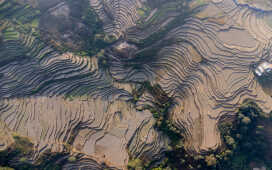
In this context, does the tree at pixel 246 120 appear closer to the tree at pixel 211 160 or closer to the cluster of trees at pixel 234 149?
the cluster of trees at pixel 234 149

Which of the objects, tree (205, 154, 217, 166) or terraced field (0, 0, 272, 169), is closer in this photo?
tree (205, 154, 217, 166)

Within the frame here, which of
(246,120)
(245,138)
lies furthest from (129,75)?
(245,138)

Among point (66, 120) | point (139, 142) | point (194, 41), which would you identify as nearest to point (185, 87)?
point (194, 41)

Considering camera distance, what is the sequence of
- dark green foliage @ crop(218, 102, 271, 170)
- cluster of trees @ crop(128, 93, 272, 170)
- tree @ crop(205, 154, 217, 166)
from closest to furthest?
tree @ crop(205, 154, 217, 166) → cluster of trees @ crop(128, 93, 272, 170) → dark green foliage @ crop(218, 102, 271, 170)

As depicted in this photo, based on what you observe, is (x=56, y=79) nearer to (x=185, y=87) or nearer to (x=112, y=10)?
(x=112, y=10)

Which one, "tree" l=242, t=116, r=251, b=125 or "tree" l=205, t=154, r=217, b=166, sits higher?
"tree" l=242, t=116, r=251, b=125

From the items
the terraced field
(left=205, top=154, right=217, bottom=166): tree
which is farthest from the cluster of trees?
the terraced field


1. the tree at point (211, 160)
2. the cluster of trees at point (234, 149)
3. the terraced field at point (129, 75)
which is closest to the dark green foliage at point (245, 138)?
the cluster of trees at point (234, 149)

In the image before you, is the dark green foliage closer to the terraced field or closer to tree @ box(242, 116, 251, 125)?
tree @ box(242, 116, 251, 125)

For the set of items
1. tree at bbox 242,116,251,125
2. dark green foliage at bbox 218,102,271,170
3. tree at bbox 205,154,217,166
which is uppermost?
tree at bbox 242,116,251,125

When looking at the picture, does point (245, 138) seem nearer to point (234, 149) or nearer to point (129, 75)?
point (234, 149)
